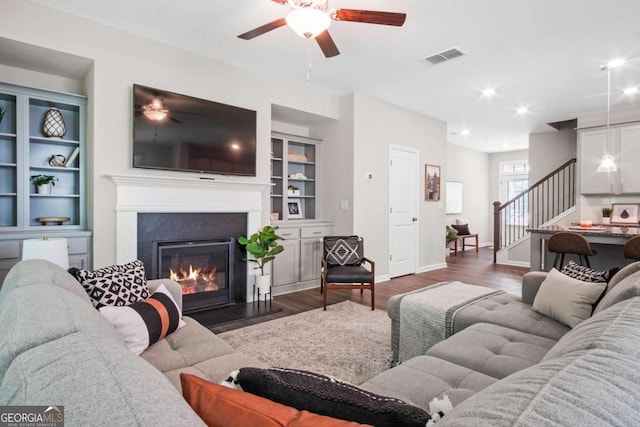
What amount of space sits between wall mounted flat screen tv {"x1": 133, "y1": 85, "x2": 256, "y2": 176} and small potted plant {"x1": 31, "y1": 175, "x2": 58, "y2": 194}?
820 mm

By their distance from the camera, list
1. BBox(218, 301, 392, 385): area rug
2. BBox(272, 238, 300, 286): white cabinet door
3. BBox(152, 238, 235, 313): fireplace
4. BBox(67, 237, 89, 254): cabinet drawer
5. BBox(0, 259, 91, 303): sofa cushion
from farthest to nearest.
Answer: BBox(272, 238, 300, 286): white cabinet door → BBox(152, 238, 235, 313): fireplace → BBox(67, 237, 89, 254): cabinet drawer → BBox(218, 301, 392, 385): area rug → BBox(0, 259, 91, 303): sofa cushion

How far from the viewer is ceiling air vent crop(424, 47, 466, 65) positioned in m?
3.65

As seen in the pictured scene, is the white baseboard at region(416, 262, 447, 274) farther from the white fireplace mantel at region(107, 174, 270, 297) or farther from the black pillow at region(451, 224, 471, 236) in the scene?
the white fireplace mantel at region(107, 174, 270, 297)

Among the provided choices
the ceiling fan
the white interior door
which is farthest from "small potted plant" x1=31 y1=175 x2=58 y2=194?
the white interior door

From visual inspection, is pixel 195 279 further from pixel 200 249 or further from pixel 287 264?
pixel 287 264

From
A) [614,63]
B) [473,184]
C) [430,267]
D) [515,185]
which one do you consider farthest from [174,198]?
[515,185]

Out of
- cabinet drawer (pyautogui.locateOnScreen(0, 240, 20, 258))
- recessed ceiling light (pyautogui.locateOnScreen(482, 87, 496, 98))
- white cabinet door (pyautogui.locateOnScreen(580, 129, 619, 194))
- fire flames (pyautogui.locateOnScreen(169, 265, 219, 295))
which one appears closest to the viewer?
cabinet drawer (pyautogui.locateOnScreen(0, 240, 20, 258))

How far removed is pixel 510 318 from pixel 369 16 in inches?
86.9

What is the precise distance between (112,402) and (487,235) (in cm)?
1111

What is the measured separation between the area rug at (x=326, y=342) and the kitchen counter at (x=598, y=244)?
2.85 m

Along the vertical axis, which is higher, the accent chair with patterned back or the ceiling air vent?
the ceiling air vent

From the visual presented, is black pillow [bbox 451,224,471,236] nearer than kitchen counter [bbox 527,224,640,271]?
No

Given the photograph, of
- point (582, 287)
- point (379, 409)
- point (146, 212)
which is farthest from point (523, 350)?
point (146, 212)

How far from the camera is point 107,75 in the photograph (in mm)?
3217
